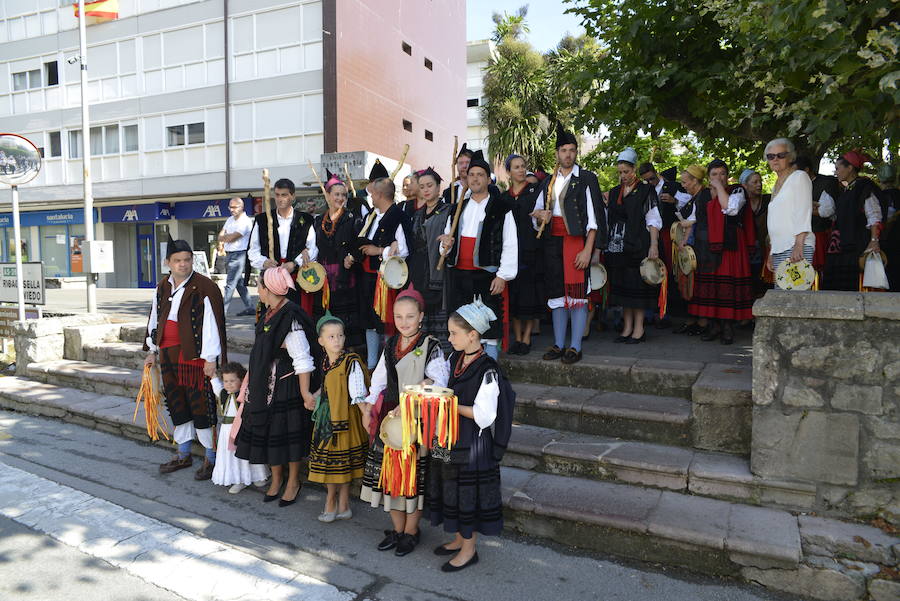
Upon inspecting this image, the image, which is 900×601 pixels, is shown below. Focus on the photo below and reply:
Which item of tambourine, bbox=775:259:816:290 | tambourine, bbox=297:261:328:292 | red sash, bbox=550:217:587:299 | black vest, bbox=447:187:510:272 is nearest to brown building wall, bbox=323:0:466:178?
tambourine, bbox=297:261:328:292

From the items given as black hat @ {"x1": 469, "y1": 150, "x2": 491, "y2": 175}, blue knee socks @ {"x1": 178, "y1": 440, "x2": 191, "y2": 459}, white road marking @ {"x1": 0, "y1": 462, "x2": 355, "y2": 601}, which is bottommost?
white road marking @ {"x1": 0, "y1": 462, "x2": 355, "y2": 601}

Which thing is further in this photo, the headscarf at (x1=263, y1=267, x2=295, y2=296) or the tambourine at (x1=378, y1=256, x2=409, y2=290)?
the tambourine at (x1=378, y1=256, x2=409, y2=290)

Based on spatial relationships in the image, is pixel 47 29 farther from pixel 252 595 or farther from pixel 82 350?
pixel 252 595

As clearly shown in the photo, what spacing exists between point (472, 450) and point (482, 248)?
2005 millimetres

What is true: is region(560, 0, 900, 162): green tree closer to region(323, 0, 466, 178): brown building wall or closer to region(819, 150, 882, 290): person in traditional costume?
region(819, 150, 882, 290): person in traditional costume

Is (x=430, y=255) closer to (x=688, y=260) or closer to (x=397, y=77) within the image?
(x=688, y=260)

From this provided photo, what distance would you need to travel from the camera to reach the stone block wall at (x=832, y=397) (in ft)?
11.1

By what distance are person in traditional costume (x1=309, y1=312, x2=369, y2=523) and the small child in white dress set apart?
89cm

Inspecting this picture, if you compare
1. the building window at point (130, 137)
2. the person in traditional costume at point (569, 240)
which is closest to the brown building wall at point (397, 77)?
the building window at point (130, 137)

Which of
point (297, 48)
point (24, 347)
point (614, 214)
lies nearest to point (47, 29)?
point (297, 48)

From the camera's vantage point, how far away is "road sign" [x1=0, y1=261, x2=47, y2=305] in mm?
9359

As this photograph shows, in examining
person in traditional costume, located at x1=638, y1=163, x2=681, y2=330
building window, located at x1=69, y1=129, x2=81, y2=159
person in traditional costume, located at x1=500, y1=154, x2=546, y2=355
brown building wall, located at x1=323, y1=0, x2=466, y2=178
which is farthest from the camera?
building window, located at x1=69, y1=129, x2=81, y2=159

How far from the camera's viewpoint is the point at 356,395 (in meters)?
3.99

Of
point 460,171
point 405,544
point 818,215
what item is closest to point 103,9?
point 460,171
